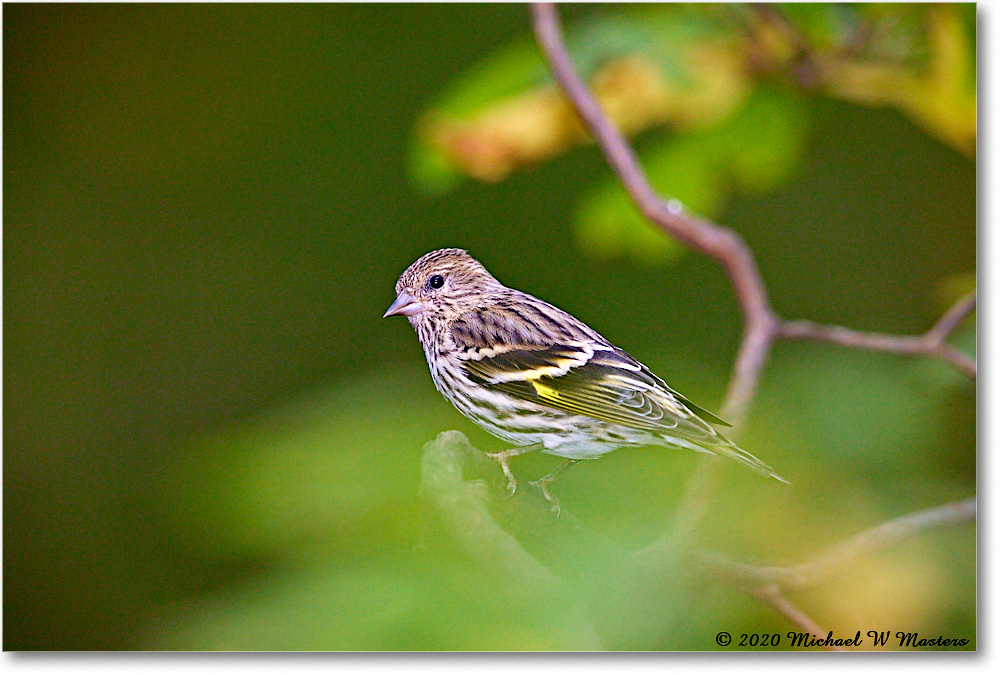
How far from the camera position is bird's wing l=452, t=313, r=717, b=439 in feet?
4.52

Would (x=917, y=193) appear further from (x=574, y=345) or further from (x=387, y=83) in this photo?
(x=387, y=83)

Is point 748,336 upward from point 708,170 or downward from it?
downward

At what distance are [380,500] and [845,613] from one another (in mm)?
901

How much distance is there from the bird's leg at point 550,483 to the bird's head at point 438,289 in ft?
0.96

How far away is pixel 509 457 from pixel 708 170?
89 centimetres

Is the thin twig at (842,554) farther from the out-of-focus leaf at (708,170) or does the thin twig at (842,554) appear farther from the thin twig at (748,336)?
the out-of-focus leaf at (708,170)

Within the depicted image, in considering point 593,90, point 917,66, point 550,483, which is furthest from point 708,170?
point 550,483

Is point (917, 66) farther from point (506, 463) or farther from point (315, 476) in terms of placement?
point (315, 476)

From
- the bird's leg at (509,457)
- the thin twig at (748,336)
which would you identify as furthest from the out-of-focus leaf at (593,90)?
the bird's leg at (509,457)

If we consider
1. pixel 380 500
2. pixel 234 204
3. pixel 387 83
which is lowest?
pixel 380 500

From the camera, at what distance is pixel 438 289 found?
58.6 inches

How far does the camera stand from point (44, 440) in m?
1.79

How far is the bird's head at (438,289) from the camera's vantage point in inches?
58.3

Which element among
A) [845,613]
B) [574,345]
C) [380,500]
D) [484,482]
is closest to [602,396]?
[574,345]
